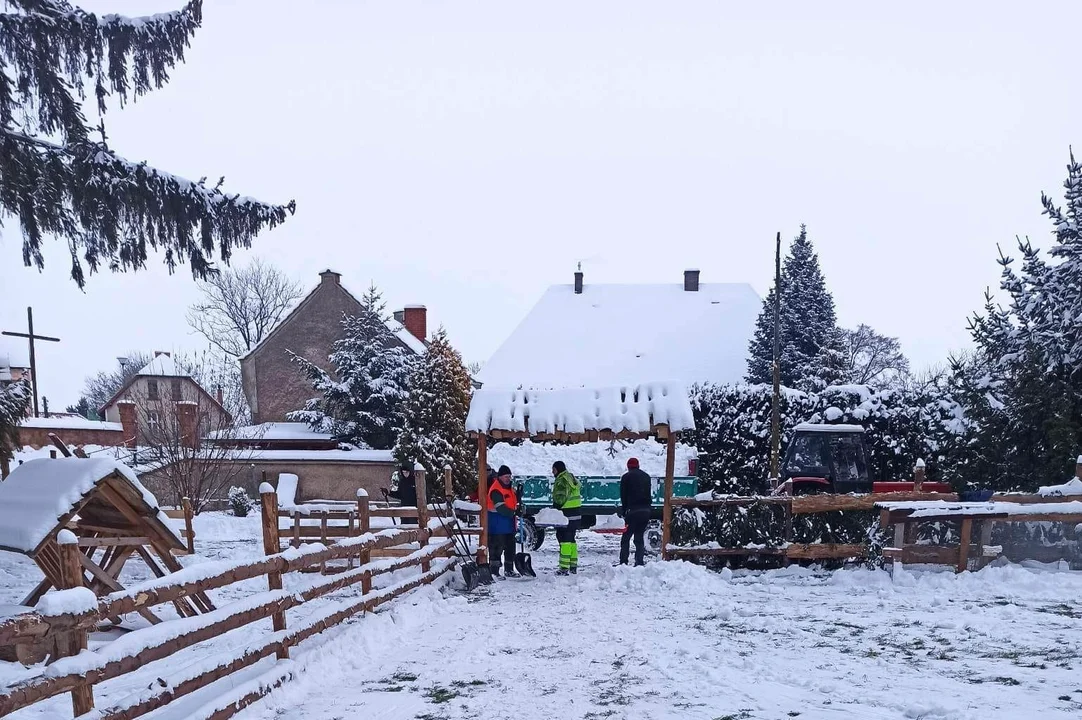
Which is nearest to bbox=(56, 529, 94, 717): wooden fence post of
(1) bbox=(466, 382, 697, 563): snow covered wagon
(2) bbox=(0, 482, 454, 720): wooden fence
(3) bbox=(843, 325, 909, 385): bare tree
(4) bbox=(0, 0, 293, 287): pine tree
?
(2) bbox=(0, 482, 454, 720): wooden fence

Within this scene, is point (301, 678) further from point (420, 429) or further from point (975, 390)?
point (420, 429)

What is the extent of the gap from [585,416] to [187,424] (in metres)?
14.5

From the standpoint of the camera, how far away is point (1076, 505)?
1123 cm

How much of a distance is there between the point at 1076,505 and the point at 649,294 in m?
29.7

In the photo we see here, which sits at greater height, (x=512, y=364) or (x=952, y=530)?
(x=512, y=364)

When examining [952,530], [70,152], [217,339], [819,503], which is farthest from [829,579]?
[217,339]

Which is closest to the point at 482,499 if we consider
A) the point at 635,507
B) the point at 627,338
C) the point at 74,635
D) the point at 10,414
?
the point at 635,507

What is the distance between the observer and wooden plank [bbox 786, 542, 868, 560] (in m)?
12.1

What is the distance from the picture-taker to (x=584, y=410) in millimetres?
12812

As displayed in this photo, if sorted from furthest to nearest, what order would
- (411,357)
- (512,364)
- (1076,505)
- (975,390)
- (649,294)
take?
(649,294)
(512,364)
(411,357)
(975,390)
(1076,505)

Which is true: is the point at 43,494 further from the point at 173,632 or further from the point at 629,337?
the point at 629,337

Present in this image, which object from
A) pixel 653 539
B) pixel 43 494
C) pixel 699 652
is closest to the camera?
pixel 699 652

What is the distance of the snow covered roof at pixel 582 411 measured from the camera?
12.5 metres

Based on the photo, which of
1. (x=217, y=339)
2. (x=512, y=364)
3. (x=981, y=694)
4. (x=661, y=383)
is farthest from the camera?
(x=217, y=339)
